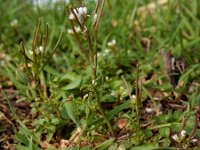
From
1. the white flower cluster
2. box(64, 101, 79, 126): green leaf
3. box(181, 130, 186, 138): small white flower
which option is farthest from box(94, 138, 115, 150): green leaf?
the white flower cluster

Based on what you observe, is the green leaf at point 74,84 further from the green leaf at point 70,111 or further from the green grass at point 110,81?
the green leaf at point 70,111

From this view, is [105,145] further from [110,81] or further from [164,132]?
[110,81]

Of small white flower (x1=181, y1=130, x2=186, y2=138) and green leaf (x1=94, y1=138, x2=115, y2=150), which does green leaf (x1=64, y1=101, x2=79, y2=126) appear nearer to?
green leaf (x1=94, y1=138, x2=115, y2=150)

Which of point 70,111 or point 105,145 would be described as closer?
point 105,145

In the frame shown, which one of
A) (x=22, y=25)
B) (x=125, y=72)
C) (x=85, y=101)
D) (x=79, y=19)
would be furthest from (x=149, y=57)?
(x=22, y=25)

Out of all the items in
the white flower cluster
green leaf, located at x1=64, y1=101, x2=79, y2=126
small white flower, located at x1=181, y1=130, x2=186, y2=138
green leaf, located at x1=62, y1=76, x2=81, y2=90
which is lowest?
small white flower, located at x1=181, y1=130, x2=186, y2=138

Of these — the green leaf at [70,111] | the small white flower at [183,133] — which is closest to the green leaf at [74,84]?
the green leaf at [70,111]

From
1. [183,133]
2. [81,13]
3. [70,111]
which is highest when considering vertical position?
[81,13]

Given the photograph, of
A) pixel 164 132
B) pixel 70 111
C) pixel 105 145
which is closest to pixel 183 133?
pixel 164 132

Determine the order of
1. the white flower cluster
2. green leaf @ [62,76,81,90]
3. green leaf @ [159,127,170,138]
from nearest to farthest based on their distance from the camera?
the white flower cluster < green leaf @ [159,127,170,138] < green leaf @ [62,76,81,90]
